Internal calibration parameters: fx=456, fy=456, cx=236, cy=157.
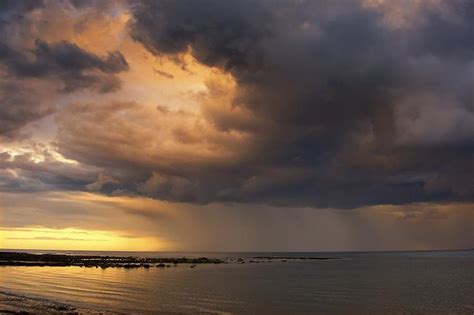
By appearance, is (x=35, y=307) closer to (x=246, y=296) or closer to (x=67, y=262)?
(x=246, y=296)

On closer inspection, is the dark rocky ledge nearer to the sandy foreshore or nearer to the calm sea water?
the calm sea water

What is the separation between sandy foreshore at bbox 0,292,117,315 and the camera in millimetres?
41469

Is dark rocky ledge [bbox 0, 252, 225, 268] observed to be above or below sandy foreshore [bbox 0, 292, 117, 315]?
above

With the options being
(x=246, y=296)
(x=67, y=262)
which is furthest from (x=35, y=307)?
(x=67, y=262)

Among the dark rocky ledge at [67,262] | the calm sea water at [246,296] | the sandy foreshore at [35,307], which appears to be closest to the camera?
the sandy foreshore at [35,307]

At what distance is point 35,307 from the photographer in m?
44.8

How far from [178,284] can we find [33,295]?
2412 cm

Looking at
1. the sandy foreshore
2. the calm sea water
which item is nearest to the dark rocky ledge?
the calm sea water

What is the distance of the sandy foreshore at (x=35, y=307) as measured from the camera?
4147 centimetres

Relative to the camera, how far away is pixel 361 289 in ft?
233

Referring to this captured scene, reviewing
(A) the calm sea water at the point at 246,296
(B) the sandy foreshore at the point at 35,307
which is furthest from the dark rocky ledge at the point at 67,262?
(B) the sandy foreshore at the point at 35,307

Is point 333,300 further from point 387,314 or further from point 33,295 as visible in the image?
point 33,295

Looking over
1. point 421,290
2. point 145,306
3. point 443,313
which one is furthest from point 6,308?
point 421,290

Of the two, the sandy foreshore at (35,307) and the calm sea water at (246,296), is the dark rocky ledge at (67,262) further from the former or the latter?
the sandy foreshore at (35,307)
